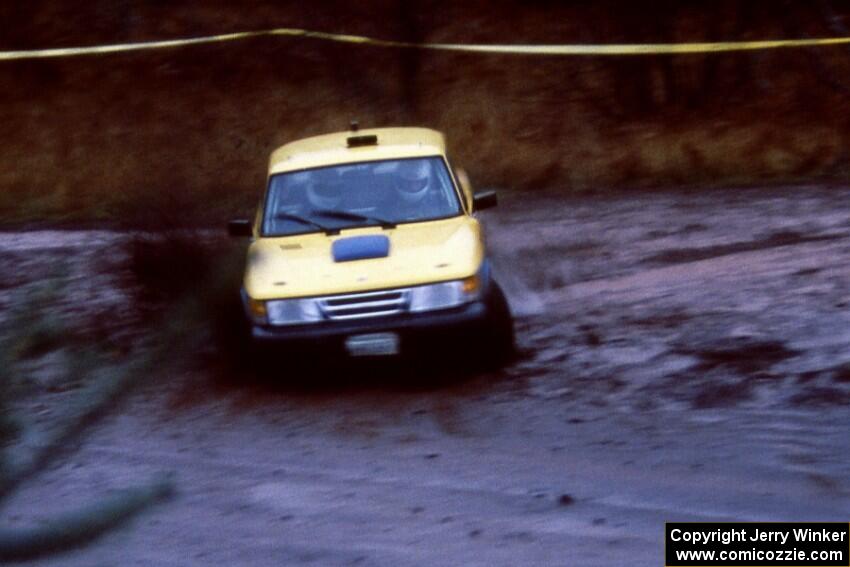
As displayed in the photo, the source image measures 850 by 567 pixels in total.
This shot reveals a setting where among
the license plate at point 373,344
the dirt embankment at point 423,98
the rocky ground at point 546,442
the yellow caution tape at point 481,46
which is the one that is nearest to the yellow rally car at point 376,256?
the license plate at point 373,344

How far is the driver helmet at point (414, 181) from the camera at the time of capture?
1052cm

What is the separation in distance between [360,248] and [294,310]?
2.17 feet

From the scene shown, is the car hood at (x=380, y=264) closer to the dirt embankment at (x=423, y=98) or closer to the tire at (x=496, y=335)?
the tire at (x=496, y=335)

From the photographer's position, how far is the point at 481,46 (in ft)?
73.4

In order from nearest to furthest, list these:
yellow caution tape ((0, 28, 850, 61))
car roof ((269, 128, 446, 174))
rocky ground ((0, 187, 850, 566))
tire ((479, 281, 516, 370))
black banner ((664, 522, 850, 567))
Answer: black banner ((664, 522, 850, 567)) < rocky ground ((0, 187, 850, 566)) < tire ((479, 281, 516, 370)) < car roof ((269, 128, 446, 174)) < yellow caution tape ((0, 28, 850, 61))

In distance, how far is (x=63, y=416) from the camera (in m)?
2.16

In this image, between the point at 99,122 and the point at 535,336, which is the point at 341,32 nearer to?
the point at 99,122

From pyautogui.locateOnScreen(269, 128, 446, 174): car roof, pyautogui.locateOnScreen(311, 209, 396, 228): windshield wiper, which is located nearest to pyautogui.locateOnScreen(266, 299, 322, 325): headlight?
pyautogui.locateOnScreen(311, 209, 396, 228): windshield wiper

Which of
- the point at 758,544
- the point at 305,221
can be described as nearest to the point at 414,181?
the point at 305,221

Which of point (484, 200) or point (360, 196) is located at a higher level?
point (360, 196)

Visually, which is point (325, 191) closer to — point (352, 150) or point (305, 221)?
point (305, 221)

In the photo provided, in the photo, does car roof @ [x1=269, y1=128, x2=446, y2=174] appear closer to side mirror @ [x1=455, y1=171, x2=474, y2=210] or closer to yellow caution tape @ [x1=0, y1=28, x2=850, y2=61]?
side mirror @ [x1=455, y1=171, x2=474, y2=210]

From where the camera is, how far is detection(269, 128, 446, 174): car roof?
10.8m

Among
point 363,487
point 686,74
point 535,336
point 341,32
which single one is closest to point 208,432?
point 363,487
